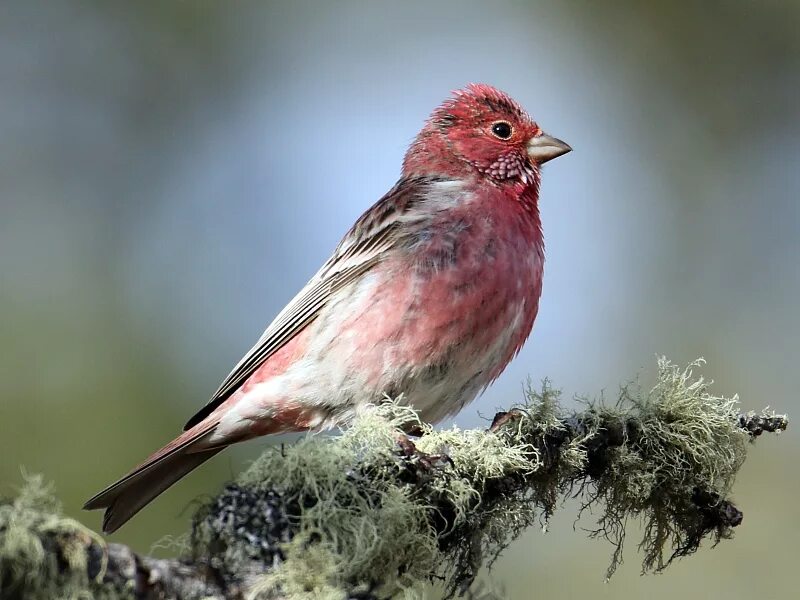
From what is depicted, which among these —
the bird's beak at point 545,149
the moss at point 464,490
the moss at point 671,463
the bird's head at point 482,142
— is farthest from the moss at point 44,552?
the bird's beak at point 545,149

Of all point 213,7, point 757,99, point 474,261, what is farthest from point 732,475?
point 213,7

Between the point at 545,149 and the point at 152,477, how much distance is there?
9.88 feet

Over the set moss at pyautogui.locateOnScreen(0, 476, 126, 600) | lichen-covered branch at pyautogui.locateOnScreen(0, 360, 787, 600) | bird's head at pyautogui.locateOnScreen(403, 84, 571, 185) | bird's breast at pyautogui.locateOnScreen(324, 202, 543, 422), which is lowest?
moss at pyautogui.locateOnScreen(0, 476, 126, 600)

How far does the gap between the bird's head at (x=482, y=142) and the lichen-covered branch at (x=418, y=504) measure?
6.47 feet

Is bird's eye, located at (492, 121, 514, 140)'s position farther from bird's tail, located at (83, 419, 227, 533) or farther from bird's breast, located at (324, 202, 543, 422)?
bird's tail, located at (83, 419, 227, 533)

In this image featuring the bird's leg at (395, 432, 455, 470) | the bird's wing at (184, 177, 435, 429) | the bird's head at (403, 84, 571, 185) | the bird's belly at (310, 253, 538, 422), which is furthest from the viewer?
the bird's head at (403, 84, 571, 185)

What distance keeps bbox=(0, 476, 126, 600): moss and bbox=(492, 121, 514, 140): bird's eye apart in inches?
173

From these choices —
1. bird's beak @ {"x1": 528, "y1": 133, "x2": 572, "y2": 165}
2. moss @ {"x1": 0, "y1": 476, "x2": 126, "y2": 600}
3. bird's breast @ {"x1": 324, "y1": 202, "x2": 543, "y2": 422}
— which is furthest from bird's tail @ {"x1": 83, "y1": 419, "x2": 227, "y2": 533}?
bird's beak @ {"x1": 528, "y1": 133, "x2": 572, "y2": 165}

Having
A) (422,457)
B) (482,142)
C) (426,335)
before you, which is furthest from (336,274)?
(422,457)

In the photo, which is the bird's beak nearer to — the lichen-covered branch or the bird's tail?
the lichen-covered branch

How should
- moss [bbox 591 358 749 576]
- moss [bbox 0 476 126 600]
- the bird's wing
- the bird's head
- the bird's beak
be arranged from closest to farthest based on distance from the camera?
moss [bbox 0 476 126 600]
moss [bbox 591 358 749 576]
the bird's wing
the bird's head
the bird's beak

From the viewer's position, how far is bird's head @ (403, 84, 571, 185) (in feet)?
19.7

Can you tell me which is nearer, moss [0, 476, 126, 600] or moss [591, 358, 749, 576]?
moss [0, 476, 126, 600]

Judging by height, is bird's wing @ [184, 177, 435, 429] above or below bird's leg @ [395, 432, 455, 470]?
above
